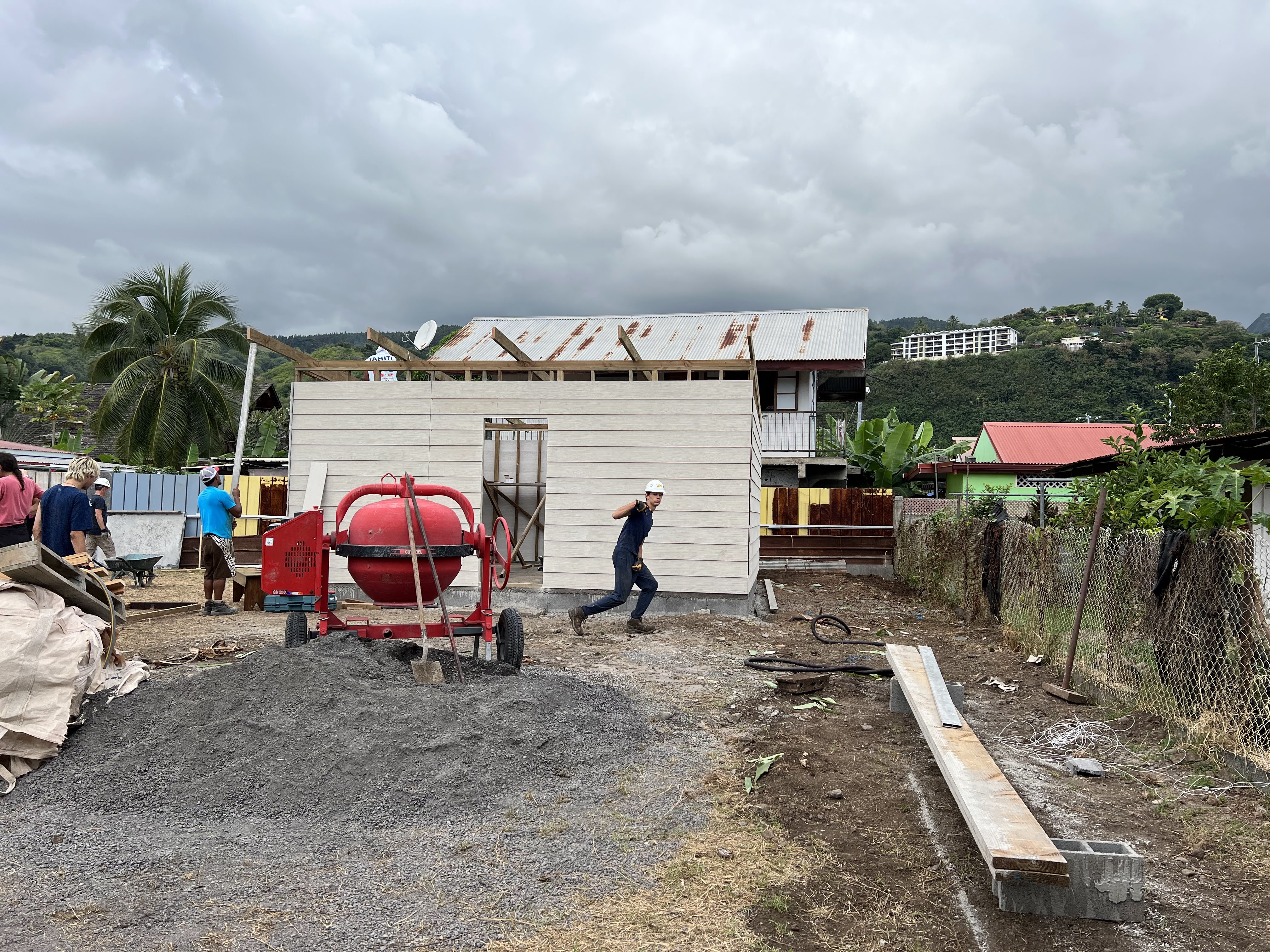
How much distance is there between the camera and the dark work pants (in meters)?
9.61

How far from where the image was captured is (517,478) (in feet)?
47.0

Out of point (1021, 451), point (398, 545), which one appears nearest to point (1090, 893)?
point (398, 545)

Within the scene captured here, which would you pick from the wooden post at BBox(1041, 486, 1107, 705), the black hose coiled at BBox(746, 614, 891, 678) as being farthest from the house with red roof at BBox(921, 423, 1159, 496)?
the wooden post at BBox(1041, 486, 1107, 705)

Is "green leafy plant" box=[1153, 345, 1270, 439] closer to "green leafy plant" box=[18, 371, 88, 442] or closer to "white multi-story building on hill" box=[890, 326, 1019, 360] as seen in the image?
"white multi-story building on hill" box=[890, 326, 1019, 360]

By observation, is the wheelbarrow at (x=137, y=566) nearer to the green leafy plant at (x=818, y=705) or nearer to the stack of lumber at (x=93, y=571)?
the stack of lumber at (x=93, y=571)

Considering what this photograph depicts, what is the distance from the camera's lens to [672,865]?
3715 mm

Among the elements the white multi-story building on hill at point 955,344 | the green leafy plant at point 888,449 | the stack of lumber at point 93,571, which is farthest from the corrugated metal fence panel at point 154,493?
the white multi-story building on hill at point 955,344

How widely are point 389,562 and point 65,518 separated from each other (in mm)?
3573

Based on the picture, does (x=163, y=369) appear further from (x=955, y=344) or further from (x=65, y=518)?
(x=955, y=344)

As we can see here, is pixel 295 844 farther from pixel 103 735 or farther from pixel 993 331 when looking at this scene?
pixel 993 331

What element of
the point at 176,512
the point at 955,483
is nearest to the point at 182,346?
the point at 176,512

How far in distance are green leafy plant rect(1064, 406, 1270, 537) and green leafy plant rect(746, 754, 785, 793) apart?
10.1 ft

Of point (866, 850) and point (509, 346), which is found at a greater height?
point (509, 346)

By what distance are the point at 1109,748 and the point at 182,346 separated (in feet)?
93.9
